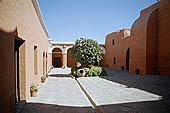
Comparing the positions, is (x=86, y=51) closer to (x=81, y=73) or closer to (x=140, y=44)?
(x=81, y=73)

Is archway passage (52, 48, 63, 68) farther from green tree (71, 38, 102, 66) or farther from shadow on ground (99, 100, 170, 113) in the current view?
shadow on ground (99, 100, 170, 113)

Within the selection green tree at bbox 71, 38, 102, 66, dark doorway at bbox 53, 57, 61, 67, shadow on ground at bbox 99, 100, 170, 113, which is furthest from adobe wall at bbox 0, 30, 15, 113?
dark doorway at bbox 53, 57, 61, 67

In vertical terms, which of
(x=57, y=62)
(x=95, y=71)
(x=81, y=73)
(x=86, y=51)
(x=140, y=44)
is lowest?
(x=81, y=73)

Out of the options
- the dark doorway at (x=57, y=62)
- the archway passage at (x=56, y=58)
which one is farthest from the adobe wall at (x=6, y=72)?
the dark doorway at (x=57, y=62)

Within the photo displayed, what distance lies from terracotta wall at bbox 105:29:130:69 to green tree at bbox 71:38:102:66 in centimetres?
826

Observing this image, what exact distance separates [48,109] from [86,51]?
8.95 metres

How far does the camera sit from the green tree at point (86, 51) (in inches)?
519

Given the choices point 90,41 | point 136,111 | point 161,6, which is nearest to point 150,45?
point 161,6

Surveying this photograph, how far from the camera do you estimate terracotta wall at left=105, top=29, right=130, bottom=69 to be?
825 inches

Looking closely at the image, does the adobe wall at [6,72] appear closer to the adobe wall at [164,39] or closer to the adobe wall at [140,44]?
the adobe wall at [140,44]

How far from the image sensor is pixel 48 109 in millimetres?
4719

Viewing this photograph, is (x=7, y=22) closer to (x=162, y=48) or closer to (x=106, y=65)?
(x=162, y=48)

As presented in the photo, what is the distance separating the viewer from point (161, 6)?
44.6 ft

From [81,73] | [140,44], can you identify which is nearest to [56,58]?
[81,73]
